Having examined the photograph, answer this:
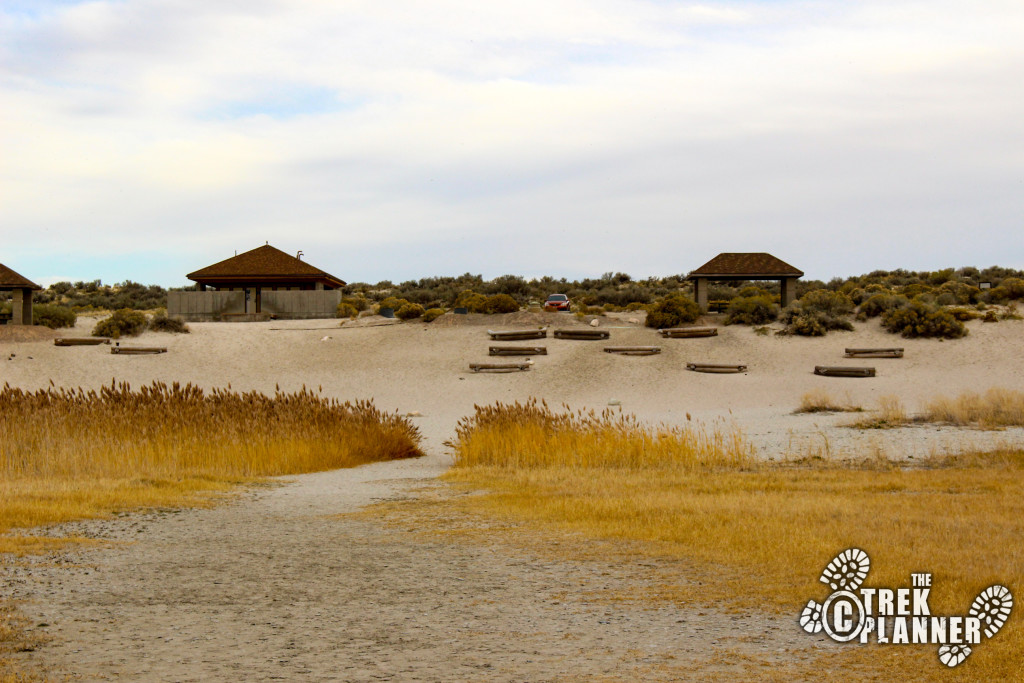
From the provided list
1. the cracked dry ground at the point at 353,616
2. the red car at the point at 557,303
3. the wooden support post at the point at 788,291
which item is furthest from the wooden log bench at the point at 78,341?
the cracked dry ground at the point at 353,616

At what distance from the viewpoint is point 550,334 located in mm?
40000

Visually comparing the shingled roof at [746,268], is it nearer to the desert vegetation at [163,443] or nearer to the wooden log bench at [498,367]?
the wooden log bench at [498,367]

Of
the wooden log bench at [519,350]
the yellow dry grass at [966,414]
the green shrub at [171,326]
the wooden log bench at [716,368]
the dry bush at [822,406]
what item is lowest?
the dry bush at [822,406]

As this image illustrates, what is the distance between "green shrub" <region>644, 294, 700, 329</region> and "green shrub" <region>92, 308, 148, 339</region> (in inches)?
884

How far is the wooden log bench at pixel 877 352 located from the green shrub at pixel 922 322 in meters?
2.59

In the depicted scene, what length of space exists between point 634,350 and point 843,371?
799 centimetres

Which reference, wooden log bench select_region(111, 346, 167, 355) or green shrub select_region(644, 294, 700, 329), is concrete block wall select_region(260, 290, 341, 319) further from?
green shrub select_region(644, 294, 700, 329)

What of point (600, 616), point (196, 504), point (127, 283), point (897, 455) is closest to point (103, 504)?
point (196, 504)

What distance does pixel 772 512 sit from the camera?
9.57 metres

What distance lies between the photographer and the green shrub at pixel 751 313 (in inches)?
1587

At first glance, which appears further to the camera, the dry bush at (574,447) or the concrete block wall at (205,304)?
the concrete block wall at (205,304)

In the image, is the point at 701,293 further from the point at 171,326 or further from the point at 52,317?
the point at 52,317

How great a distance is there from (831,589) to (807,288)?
5995cm

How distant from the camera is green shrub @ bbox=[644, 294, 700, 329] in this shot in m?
40.2
